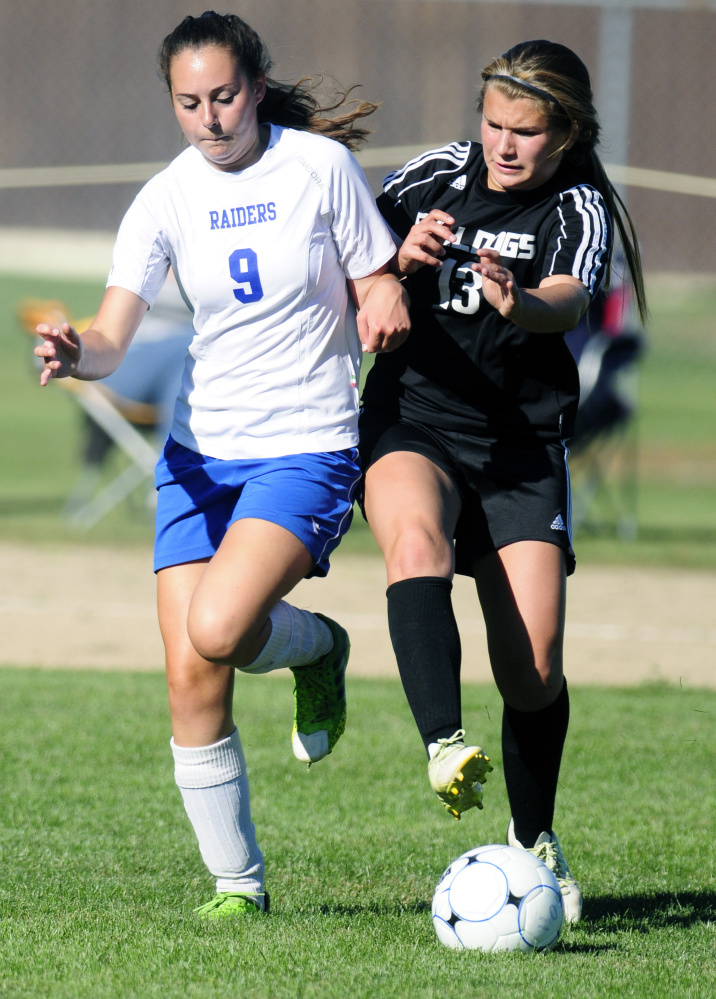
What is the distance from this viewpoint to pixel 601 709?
5652 millimetres

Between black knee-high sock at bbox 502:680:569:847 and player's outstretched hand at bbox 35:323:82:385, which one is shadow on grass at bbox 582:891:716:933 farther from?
player's outstretched hand at bbox 35:323:82:385

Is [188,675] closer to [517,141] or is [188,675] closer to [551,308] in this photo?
[551,308]

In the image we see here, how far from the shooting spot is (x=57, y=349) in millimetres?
2812

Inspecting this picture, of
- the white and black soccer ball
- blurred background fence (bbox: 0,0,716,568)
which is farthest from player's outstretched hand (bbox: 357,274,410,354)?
blurred background fence (bbox: 0,0,716,568)

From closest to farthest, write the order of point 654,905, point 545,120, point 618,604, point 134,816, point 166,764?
point 545,120 < point 654,905 < point 134,816 < point 166,764 < point 618,604

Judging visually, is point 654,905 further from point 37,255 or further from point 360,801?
point 37,255

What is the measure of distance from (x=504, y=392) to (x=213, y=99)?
0.97 metres

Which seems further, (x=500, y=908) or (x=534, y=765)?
(x=534, y=765)

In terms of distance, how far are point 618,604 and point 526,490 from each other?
4.75 m

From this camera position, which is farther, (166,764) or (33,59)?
(33,59)

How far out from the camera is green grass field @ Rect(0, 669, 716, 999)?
2.71m

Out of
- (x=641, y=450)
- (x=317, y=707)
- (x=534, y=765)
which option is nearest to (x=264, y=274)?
(x=317, y=707)

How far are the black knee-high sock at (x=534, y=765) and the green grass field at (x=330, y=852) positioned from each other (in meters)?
0.28

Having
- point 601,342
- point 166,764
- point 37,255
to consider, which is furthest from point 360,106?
point 37,255
